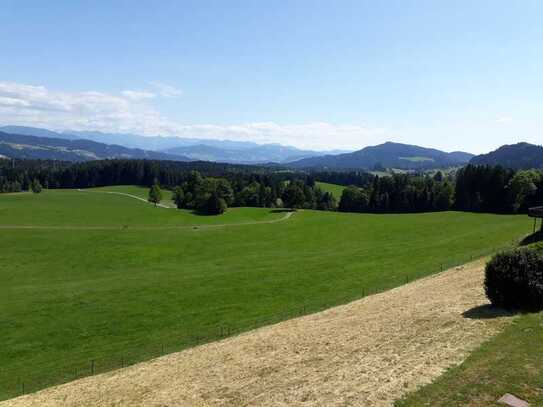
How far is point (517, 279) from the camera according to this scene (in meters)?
21.4

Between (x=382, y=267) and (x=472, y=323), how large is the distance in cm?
2969

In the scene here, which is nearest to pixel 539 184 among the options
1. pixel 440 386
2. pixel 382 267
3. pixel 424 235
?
pixel 424 235

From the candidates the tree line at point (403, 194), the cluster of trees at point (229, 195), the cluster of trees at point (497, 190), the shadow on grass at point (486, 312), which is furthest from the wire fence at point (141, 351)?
the cluster of trees at point (229, 195)

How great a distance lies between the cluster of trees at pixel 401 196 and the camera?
13450cm

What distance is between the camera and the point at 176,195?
6004 inches

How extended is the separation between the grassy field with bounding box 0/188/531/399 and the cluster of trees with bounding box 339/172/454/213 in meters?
36.4

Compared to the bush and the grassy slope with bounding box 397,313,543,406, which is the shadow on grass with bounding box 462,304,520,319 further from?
the grassy slope with bounding box 397,313,543,406

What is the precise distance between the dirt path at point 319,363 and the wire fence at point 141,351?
8.30 ft

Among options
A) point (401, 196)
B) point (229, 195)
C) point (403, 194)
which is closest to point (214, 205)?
point (229, 195)

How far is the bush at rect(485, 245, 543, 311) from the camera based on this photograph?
21.3 m

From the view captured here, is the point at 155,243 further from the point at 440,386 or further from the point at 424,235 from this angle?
the point at 440,386

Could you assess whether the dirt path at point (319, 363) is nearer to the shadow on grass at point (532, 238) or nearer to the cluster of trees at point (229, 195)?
the shadow on grass at point (532, 238)

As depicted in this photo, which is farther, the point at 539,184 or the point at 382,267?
the point at 539,184

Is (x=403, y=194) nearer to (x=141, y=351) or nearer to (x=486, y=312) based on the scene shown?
(x=141, y=351)
